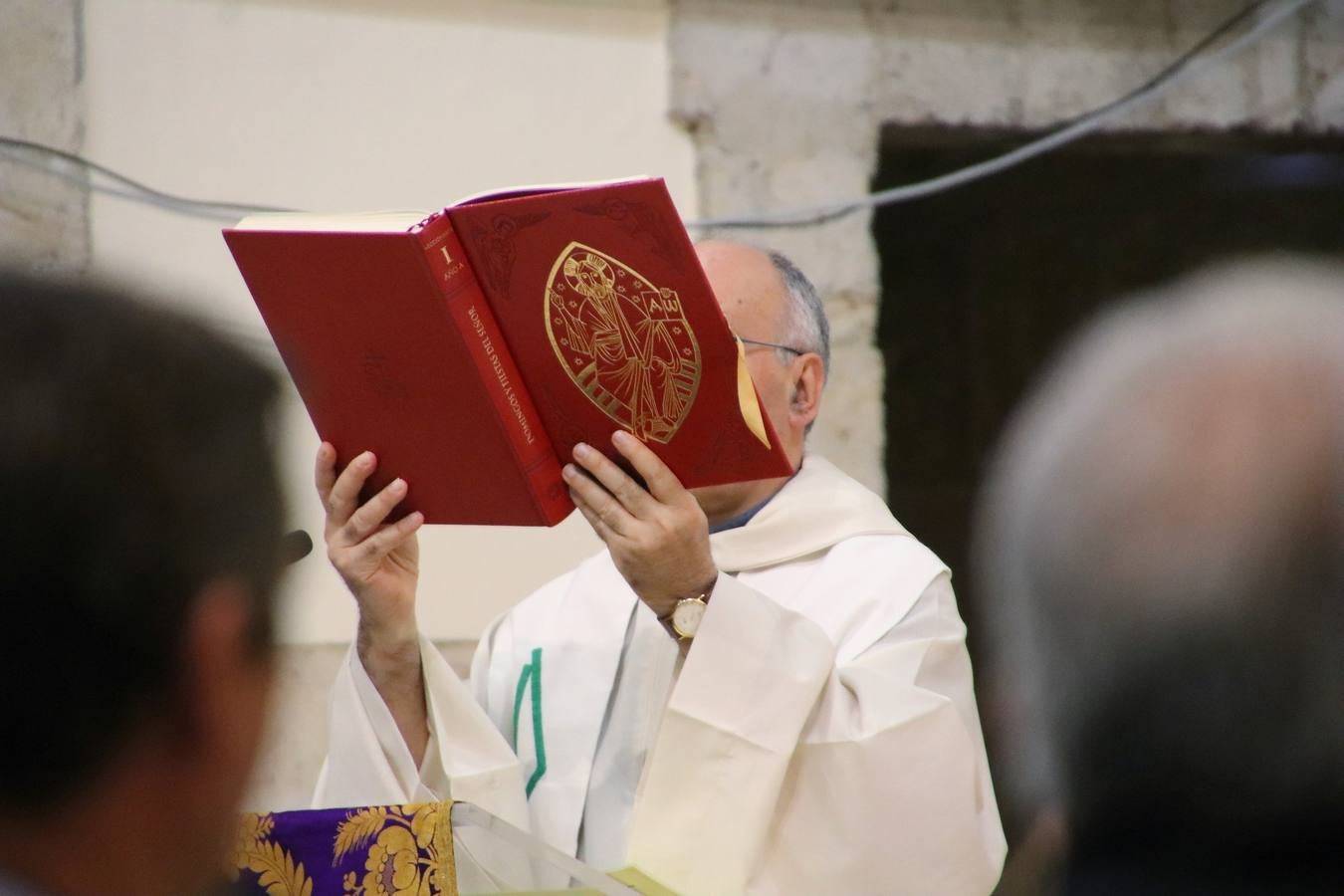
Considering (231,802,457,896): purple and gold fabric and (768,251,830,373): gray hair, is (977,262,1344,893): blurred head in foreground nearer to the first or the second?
(231,802,457,896): purple and gold fabric

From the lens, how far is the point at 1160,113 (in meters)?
4.49

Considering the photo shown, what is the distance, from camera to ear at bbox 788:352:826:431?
112 inches

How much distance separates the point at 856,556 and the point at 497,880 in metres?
1.06

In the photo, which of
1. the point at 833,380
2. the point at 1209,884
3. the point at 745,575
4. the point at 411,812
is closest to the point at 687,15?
the point at 833,380

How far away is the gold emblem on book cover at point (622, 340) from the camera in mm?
2109

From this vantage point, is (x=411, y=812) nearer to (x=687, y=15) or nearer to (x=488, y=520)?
(x=488, y=520)

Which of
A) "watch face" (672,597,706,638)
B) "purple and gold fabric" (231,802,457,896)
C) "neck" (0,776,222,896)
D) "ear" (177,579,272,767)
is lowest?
"purple and gold fabric" (231,802,457,896)

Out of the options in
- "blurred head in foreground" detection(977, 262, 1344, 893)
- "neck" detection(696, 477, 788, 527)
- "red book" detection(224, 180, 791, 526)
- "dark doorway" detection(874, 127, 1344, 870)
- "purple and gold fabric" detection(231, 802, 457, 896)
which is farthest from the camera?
"dark doorway" detection(874, 127, 1344, 870)

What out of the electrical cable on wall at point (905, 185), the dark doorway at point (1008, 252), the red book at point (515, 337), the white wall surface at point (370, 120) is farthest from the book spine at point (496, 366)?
the dark doorway at point (1008, 252)

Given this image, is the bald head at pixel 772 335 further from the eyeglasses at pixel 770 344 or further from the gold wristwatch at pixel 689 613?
the gold wristwatch at pixel 689 613

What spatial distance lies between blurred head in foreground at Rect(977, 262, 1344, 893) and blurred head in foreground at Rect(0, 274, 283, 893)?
483 mm

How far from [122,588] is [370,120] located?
10.4ft

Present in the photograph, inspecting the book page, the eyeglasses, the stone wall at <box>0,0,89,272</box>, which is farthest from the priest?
the stone wall at <box>0,0,89,272</box>

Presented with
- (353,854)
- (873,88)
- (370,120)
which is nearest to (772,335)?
(353,854)
